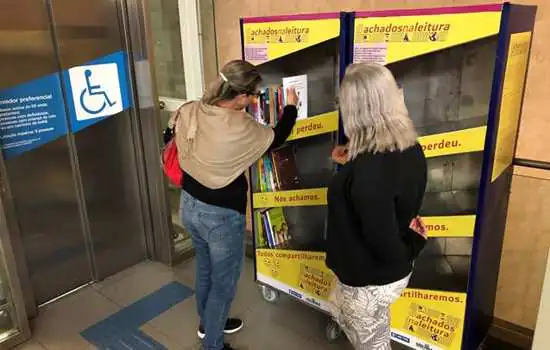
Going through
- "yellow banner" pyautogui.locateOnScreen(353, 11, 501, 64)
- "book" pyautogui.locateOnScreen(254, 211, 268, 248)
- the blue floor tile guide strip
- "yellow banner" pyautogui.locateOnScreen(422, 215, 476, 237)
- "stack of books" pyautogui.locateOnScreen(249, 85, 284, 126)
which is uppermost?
"yellow banner" pyautogui.locateOnScreen(353, 11, 501, 64)

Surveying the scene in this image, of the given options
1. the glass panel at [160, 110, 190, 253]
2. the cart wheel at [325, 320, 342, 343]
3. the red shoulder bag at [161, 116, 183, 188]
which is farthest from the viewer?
the glass panel at [160, 110, 190, 253]

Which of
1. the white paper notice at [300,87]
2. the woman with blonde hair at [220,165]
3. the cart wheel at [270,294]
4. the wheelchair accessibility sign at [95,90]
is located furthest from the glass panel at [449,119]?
the wheelchair accessibility sign at [95,90]

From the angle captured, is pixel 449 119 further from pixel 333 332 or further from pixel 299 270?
pixel 333 332

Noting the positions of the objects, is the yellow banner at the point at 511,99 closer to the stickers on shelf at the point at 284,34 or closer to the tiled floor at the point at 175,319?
the stickers on shelf at the point at 284,34

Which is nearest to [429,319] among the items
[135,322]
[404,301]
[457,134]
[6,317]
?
[404,301]

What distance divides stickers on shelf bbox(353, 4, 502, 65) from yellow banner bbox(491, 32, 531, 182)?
14cm

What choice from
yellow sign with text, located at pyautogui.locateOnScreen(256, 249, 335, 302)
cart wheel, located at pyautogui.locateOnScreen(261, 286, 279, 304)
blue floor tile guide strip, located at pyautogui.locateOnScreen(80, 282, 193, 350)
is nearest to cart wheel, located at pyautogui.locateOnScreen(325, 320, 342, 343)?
yellow sign with text, located at pyautogui.locateOnScreen(256, 249, 335, 302)

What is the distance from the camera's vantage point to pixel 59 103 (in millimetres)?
2609

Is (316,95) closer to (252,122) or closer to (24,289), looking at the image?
(252,122)

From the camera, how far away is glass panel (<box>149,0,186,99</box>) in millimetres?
2877

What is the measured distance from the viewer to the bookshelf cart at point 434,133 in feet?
5.38

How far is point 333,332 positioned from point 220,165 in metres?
1.17

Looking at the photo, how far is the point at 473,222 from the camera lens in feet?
5.76

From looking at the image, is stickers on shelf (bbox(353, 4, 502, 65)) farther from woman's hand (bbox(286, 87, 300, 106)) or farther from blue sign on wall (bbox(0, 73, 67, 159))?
blue sign on wall (bbox(0, 73, 67, 159))
